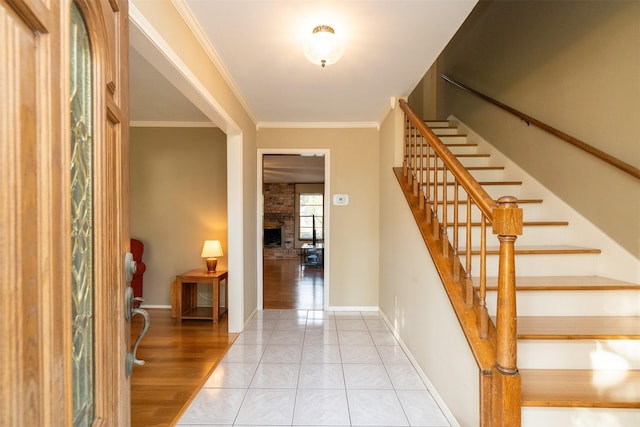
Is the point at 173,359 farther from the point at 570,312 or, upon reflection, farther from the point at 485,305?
the point at 570,312

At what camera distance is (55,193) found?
561 mm

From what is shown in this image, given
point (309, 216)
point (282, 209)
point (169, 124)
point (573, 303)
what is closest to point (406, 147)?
point (573, 303)

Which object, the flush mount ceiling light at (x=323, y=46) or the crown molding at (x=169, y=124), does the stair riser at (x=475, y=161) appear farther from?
the crown molding at (x=169, y=124)

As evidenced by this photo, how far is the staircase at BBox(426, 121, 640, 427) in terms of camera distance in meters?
1.34

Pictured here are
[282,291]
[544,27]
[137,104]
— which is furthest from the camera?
[282,291]

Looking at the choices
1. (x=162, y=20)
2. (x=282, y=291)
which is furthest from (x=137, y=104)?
(x=282, y=291)

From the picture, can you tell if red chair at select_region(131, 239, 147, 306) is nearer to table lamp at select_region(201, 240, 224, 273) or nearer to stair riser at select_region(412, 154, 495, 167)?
table lamp at select_region(201, 240, 224, 273)

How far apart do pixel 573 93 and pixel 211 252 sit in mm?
3700

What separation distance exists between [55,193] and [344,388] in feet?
7.02

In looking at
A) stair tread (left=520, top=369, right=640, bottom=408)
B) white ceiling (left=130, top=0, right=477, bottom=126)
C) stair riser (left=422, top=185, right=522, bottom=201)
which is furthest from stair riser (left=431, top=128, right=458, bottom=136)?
stair tread (left=520, top=369, right=640, bottom=408)

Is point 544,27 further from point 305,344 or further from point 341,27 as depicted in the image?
point 305,344

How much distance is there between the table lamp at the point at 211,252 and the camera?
371 centimetres

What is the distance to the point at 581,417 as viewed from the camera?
4.38ft

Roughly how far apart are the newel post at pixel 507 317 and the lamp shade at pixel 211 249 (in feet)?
10.2
